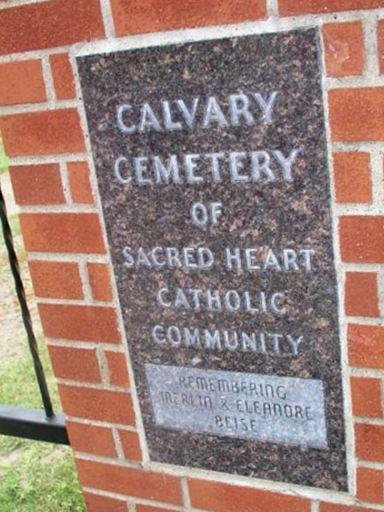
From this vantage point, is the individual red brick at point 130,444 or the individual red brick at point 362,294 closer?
the individual red brick at point 362,294

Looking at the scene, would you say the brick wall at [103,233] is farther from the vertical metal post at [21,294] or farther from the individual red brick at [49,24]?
the vertical metal post at [21,294]

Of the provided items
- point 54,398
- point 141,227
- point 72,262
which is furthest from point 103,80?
point 54,398

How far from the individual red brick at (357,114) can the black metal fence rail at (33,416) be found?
1043 mm

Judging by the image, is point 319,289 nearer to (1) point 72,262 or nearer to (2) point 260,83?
(2) point 260,83

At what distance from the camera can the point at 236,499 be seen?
1624mm

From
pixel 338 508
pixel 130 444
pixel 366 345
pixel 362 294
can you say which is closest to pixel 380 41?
pixel 362 294

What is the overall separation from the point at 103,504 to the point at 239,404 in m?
0.57

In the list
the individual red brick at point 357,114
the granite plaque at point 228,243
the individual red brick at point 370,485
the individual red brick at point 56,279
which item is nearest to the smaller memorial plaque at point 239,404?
the granite plaque at point 228,243

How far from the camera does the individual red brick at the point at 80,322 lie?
158cm

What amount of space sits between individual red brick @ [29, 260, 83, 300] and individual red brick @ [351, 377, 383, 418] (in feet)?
2.17

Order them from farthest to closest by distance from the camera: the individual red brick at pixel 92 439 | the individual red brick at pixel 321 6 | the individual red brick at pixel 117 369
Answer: the individual red brick at pixel 92 439 → the individual red brick at pixel 117 369 → the individual red brick at pixel 321 6

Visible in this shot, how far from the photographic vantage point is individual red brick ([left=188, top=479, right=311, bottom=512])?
5.10 feet

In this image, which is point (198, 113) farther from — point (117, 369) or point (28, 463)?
point (28, 463)

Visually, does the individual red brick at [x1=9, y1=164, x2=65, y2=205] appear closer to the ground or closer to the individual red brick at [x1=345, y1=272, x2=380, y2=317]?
the individual red brick at [x1=345, y1=272, x2=380, y2=317]
